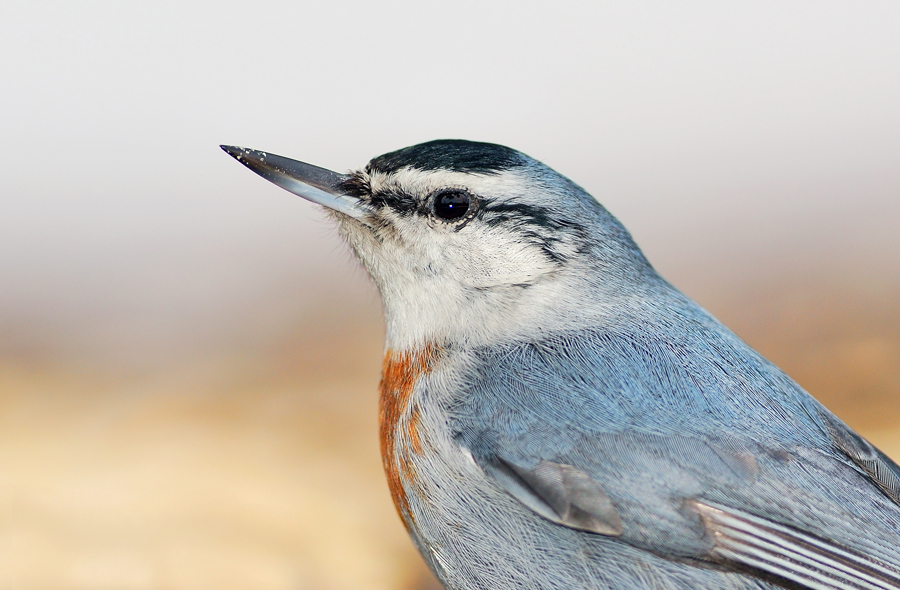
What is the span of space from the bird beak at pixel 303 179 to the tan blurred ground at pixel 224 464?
153 cm

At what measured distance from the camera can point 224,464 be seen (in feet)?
11.2

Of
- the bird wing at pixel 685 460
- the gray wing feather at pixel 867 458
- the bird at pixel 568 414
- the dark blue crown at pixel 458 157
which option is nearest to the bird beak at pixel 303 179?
the bird at pixel 568 414

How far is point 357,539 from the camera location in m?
3.04

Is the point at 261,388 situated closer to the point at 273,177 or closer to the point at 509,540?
the point at 273,177

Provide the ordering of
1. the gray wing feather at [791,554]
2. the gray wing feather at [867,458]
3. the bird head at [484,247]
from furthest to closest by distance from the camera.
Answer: the bird head at [484,247], the gray wing feather at [867,458], the gray wing feather at [791,554]

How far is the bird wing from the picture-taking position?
148 cm

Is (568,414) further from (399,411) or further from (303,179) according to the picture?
(303,179)

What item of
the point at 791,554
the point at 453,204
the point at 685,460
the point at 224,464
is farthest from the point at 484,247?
the point at 224,464

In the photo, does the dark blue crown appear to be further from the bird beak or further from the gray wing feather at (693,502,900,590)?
the gray wing feather at (693,502,900,590)

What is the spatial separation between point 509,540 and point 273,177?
110cm

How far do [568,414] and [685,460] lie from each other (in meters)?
0.25

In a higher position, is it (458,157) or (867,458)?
(458,157)

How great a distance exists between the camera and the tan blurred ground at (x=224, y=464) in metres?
2.82

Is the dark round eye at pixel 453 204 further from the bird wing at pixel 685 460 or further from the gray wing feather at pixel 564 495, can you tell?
the gray wing feather at pixel 564 495
